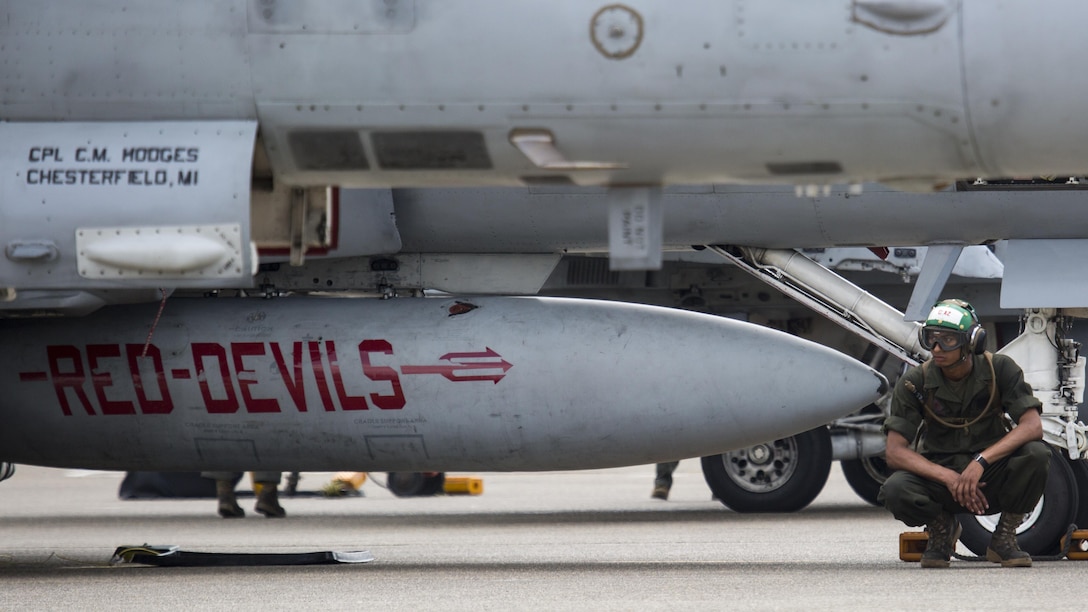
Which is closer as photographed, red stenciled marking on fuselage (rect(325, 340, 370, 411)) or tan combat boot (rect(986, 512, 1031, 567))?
tan combat boot (rect(986, 512, 1031, 567))

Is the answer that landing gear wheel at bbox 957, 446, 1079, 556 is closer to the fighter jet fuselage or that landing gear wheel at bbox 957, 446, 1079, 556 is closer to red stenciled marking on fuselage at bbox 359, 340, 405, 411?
the fighter jet fuselage

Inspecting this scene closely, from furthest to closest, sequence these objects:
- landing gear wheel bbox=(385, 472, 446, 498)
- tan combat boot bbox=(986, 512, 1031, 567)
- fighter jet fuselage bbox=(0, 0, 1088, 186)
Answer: landing gear wheel bbox=(385, 472, 446, 498), tan combat boot bbox=(986, 512, 1031, 567), fighter jet fuselage bbox=(0, 0, 1088, 186)

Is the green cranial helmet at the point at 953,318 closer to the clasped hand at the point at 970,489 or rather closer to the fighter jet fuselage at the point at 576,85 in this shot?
the clasped hand at the point at 970,489

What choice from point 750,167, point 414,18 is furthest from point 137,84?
point 750,167

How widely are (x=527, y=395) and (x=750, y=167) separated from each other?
2.91 metres

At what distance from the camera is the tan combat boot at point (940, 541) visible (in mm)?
8359

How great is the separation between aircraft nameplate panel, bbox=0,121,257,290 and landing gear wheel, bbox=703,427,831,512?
267 inches

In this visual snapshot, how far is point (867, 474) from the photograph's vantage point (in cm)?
1377

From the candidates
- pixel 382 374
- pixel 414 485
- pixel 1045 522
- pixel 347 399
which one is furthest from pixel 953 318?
pixel 414 485

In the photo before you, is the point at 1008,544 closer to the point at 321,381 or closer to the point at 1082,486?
the point at 1082,486

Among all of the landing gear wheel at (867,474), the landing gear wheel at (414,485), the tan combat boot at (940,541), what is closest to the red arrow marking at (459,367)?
the tan combat boot at (940,541)

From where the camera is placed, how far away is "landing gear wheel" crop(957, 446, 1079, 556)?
895cm

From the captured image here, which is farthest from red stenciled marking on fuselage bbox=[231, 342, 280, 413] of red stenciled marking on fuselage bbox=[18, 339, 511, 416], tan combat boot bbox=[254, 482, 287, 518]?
tan combat boot bbox=[254, 482, 287, 518]

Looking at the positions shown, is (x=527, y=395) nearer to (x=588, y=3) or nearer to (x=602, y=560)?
(x=602, y=560)
